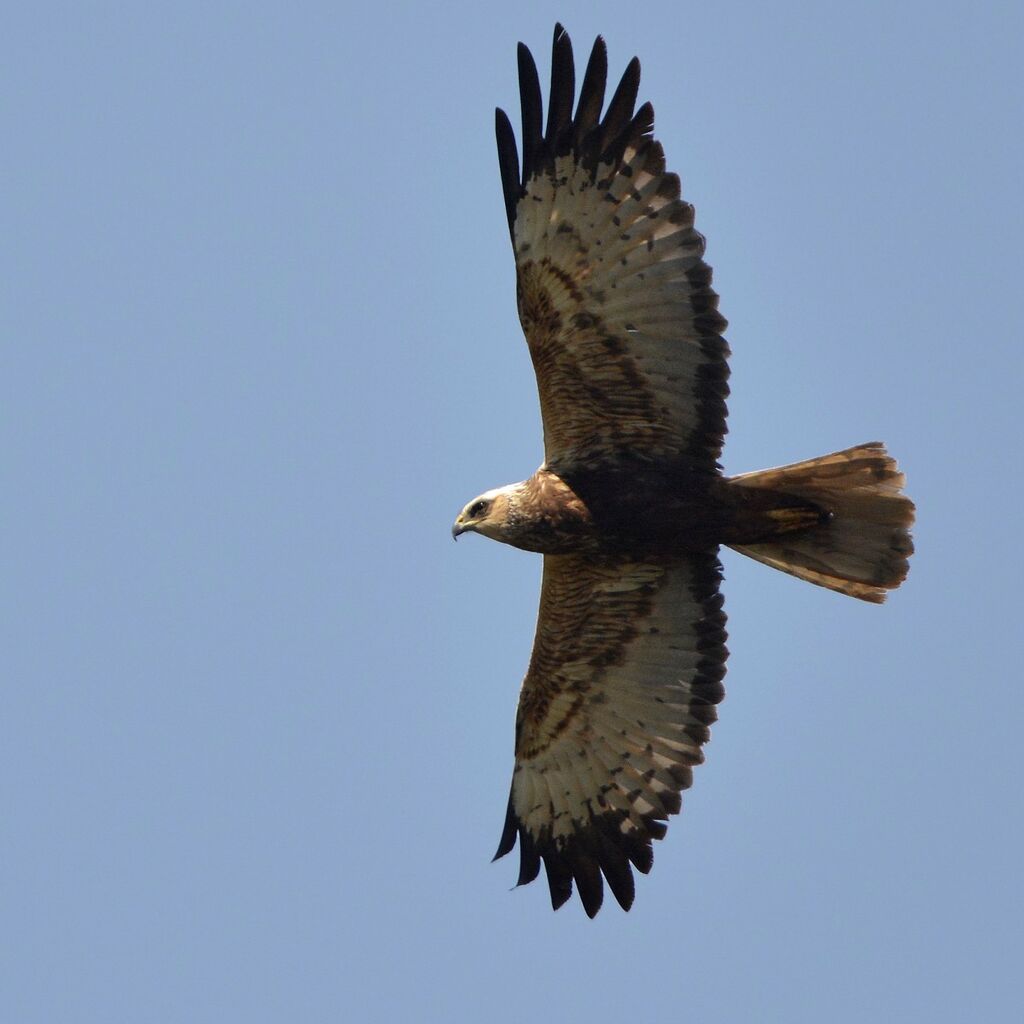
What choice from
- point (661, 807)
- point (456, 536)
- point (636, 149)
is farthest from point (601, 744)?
point (636, 149)

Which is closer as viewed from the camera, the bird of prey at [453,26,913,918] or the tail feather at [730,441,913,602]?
the bird of prey at [453,26,913,918]

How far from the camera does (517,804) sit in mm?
13281

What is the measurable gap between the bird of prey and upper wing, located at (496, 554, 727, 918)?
0.04 ft

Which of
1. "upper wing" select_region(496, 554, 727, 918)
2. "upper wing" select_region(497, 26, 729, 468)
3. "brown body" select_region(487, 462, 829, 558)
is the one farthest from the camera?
"upper wing" select_region(496, 554, 727, 918)

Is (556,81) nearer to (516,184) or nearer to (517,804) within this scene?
(516,184)

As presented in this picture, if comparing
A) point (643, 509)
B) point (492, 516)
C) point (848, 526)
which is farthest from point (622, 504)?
point (848, 526)

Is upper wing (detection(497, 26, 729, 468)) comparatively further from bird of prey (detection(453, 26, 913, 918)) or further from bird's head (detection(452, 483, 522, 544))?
bird's head (detection(452, 483, 522, 544))

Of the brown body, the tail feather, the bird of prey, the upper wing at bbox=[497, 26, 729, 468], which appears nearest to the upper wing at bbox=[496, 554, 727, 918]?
the bird of prey

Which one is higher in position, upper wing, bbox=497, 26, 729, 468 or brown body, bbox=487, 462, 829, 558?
upper wing, bbox=497, 26, 729, 468

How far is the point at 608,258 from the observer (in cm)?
1175

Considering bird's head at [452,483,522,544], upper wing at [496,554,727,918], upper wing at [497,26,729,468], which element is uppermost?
A: upper wing at [497,26,729,468]

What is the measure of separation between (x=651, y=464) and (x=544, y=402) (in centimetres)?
74

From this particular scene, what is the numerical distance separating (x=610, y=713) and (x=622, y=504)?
163cm

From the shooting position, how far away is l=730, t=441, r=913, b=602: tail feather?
1209 cm
